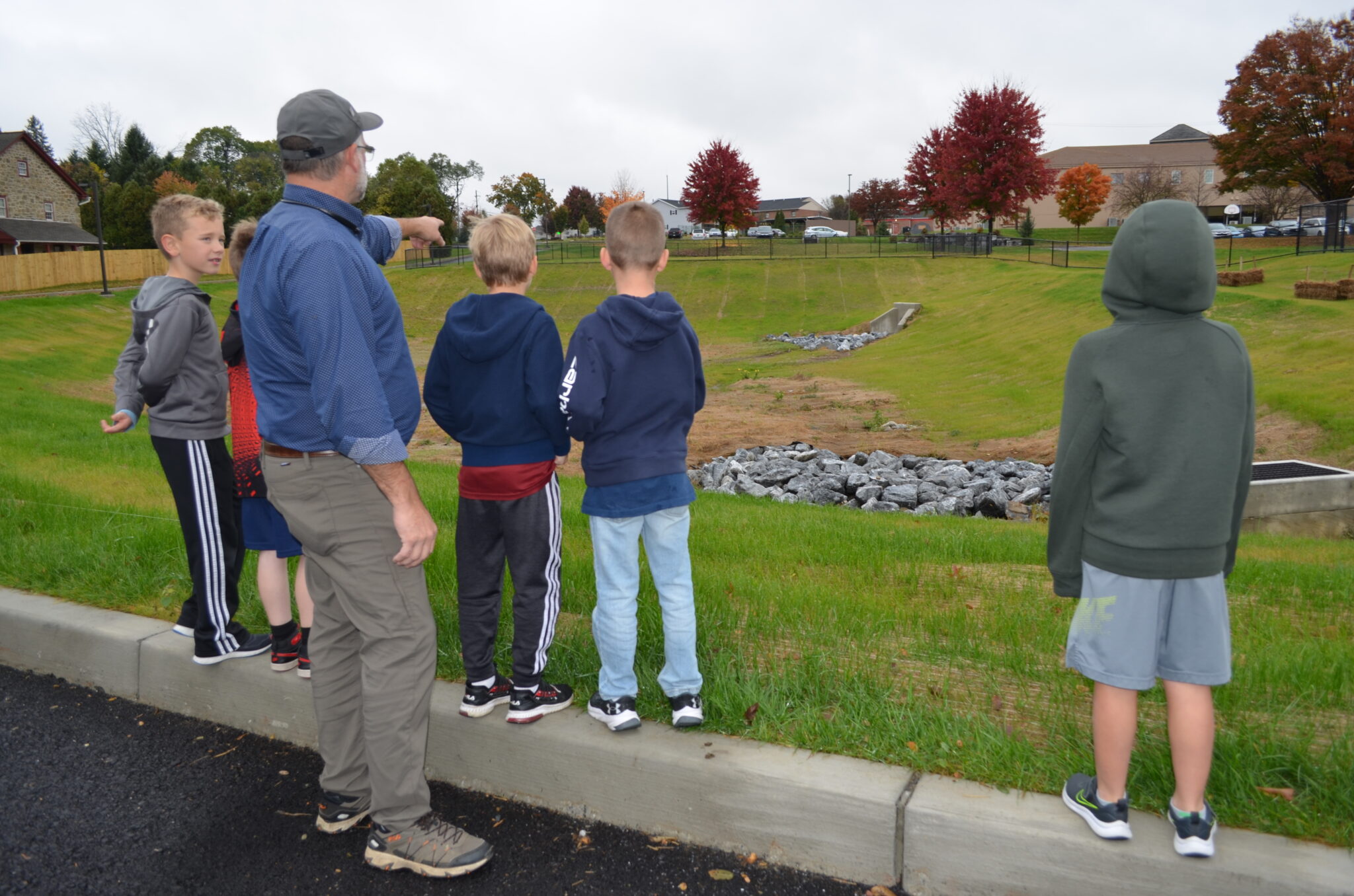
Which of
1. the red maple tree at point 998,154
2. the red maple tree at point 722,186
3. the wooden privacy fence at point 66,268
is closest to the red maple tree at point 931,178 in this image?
the red maple tree at point 998,154

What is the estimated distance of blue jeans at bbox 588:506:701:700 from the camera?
10.8ft

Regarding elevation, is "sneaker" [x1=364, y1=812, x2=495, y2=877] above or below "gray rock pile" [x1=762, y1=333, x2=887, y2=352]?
below

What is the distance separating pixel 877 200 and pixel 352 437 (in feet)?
287

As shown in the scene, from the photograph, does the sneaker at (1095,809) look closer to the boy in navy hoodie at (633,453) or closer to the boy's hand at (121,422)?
the boy in navy hoodie at (633,453)

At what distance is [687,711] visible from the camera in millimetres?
3191

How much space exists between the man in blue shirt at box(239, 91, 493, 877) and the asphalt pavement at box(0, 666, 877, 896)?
0.62ft

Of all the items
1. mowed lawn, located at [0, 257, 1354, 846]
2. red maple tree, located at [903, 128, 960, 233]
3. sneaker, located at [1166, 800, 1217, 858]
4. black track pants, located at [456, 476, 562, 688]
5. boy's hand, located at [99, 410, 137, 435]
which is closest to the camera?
sneaker, located at [1166, 800, 1217, 858]

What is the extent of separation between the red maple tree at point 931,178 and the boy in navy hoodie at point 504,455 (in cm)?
4921

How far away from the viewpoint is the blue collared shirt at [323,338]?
8.71 feet

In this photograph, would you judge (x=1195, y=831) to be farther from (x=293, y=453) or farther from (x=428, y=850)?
(x=293, y=453)

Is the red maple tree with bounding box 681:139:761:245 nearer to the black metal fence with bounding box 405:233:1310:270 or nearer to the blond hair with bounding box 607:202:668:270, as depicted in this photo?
the black metal fence with bounding box 405:233:1310:270

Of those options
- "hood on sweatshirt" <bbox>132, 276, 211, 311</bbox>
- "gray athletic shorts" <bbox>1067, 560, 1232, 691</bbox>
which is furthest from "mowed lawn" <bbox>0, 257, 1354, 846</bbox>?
"hood on sweatshirt" <bbox>132, 276, 211, 311</bbox>

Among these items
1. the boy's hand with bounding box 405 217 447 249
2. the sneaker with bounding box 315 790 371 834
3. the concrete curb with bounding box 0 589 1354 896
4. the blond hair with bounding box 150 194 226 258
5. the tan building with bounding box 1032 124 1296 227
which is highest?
the tan building with bounding box 1032 124 1296 227

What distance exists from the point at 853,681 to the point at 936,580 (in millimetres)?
2073
